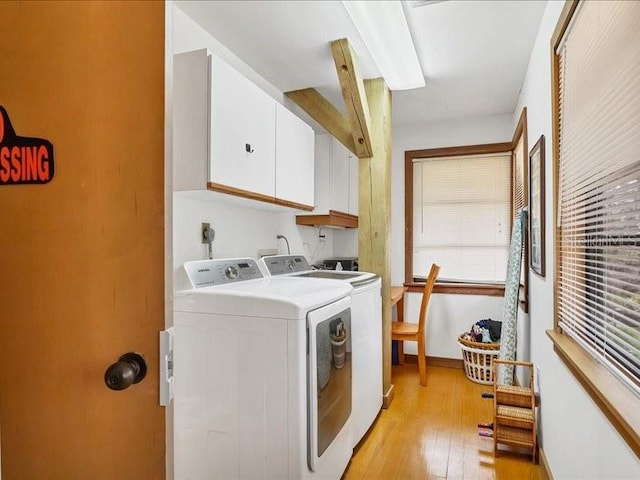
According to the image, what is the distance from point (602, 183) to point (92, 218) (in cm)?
132

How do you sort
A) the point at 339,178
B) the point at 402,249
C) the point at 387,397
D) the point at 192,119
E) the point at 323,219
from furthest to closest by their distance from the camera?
1. the point at 402,249
2. the point at 339,178
3. the point at 323,219
4. the point at 387,397
5. the point at 192,119

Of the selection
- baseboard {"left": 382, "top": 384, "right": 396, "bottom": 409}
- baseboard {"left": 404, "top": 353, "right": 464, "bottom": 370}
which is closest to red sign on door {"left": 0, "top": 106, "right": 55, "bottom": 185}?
baseboard {"left": 382, "top": 384, "right": 396, "bottom": 409}

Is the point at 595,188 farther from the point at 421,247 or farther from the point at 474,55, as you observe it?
the point at 421,247

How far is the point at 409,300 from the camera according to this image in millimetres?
3412

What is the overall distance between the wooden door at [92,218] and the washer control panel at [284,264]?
57.1 inches

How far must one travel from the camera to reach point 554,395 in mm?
1566

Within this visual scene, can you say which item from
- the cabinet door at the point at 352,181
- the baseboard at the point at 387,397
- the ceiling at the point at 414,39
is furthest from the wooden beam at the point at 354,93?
the baseboard at the point at 387,397

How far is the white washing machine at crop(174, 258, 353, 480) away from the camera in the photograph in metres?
1.34

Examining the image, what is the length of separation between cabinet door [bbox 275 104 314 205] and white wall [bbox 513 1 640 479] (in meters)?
1.30

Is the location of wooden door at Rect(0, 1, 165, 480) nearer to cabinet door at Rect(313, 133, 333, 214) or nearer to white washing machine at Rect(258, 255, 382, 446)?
white washing machine at Rect(258, 255, 382, 446)

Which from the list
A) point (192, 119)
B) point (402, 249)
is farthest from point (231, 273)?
point (402, 249)

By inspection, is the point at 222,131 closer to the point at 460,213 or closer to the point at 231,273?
the point at 231,273

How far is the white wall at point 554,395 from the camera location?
3.18 feet

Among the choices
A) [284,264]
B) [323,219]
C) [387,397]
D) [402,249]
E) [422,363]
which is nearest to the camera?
[284,264]
